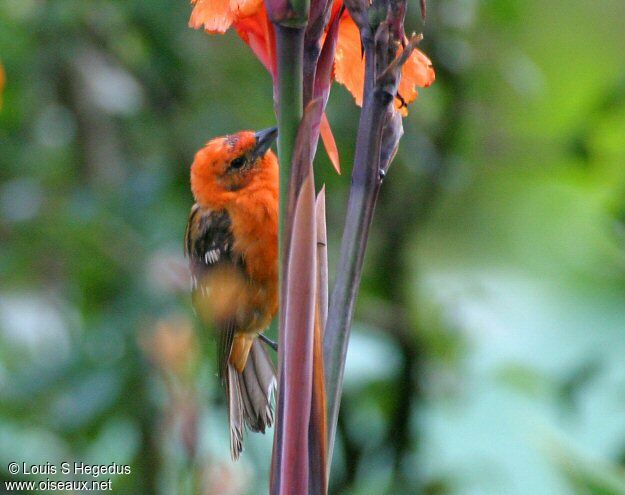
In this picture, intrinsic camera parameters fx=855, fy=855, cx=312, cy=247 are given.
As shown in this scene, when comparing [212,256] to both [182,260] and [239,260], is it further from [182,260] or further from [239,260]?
[182,260]

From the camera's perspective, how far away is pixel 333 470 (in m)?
1.15

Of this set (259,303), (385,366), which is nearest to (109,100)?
(385,366)

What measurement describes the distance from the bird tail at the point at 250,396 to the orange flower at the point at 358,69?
20 cm

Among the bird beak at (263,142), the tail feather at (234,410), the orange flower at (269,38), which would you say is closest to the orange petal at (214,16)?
the orange flower at (269,38)

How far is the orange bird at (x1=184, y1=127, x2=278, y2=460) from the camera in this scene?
556 millimetres

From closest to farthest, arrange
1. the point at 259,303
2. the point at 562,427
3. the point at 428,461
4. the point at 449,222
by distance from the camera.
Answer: the point at 259,303, the point at 428,461, the point at 562,427, the point at 449,222

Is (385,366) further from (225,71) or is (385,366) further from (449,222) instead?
(449,222)

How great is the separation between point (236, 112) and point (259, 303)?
752 millimetres

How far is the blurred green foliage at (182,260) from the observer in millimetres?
1028

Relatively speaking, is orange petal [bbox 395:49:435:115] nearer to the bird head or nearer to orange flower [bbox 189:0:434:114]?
orange flower [bbox 189:0:434:114]

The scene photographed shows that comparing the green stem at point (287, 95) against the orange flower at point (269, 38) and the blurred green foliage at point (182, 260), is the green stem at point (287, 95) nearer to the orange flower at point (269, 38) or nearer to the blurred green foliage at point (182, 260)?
the orange flower at point (269, 38)

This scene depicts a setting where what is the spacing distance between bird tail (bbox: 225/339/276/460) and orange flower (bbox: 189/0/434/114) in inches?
8.1

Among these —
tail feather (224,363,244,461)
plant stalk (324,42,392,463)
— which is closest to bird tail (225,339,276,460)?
tail feather (224,363,244,461)

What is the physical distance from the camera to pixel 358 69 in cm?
39
